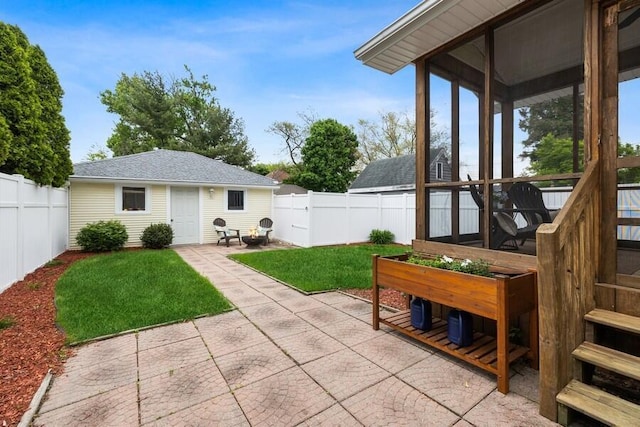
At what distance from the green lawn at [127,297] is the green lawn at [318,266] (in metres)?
1.42

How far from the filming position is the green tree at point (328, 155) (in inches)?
785

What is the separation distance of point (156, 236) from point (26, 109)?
516 centimetres

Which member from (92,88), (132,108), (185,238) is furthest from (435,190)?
(92,88)

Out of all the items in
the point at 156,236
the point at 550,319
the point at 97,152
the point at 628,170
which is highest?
the point at 97,152

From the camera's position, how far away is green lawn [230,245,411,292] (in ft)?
17.3

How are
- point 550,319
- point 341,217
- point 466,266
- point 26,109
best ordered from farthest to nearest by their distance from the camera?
point 341,217
point 26,109
point 466,266
point 550,319

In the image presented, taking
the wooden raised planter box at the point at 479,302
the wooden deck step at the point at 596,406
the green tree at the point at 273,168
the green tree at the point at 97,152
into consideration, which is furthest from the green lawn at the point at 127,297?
the green tree at the point at 97,152

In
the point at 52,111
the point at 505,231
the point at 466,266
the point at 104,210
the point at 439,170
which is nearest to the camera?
the point at 466,266

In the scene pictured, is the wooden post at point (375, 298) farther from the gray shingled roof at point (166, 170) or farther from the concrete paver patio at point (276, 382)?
the gray shingled roof at point (166, 170)

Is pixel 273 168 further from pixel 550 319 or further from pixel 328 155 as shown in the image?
pixel 550 319

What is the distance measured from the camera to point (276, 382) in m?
2.34

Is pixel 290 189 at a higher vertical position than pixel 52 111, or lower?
lower

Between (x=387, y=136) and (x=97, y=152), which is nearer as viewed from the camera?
(x=387, y=136)

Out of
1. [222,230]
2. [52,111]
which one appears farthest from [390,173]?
[52,111]
